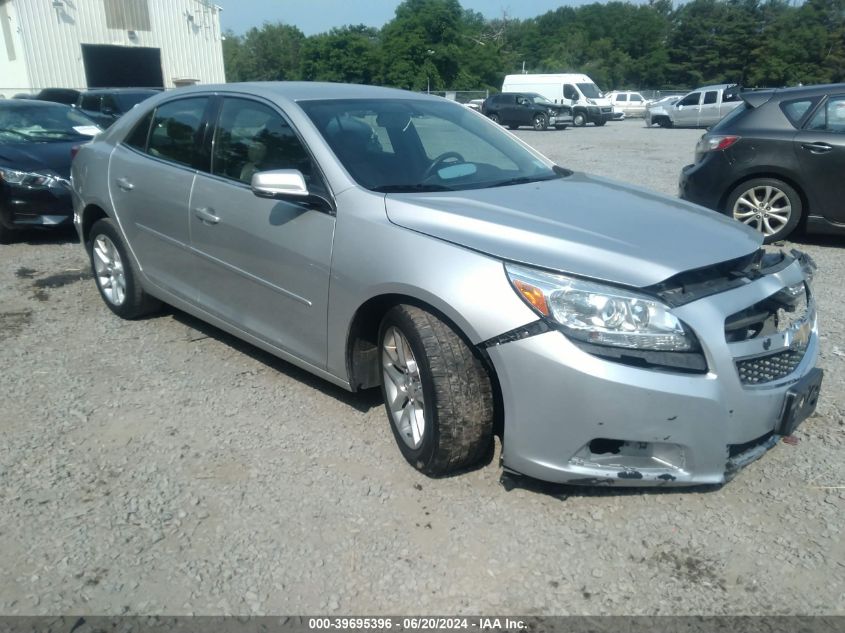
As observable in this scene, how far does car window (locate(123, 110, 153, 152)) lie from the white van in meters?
30.2

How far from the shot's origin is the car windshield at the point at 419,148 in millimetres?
3717

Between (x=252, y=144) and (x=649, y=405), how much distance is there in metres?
2.58

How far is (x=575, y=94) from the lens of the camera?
35.5 metres

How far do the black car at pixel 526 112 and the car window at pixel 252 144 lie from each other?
27336 millimetres

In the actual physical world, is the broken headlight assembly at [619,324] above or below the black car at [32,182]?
above

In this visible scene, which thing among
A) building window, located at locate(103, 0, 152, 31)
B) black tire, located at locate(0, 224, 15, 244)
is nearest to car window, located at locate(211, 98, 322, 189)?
black tire, located at locate(0, 224, 15, 244)

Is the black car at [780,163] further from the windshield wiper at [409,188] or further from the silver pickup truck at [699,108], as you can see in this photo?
the silver pickup truck at [699,108]

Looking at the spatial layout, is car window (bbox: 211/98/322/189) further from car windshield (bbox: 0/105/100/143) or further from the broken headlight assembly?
car windshield (bbox: 0/105/100/143)

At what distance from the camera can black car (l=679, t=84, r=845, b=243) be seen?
709 centimetres

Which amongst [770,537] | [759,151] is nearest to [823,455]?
[770,537]

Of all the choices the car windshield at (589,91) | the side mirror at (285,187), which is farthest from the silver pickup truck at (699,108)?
the side mirror at (285,187)

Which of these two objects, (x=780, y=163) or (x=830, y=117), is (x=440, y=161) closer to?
(x=780, y=163)

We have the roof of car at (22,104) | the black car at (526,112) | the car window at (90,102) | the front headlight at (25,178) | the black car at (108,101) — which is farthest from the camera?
the black car at (526,112)

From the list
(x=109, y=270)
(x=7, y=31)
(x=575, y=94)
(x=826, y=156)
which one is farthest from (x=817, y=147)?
(x=7, y=31)
